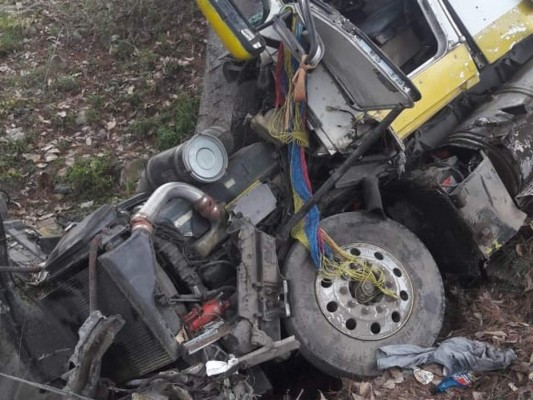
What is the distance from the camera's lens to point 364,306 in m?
3.91

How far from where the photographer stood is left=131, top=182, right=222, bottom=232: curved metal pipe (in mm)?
3547

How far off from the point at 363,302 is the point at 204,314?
991 mm

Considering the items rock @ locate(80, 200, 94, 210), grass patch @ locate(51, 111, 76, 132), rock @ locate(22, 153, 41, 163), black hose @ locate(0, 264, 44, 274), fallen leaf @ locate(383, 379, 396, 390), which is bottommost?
fallen leaf @ locate(383, 379, 396, 390)

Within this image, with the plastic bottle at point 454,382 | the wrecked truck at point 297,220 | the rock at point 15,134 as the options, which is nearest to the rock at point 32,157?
the rock at point 15,134

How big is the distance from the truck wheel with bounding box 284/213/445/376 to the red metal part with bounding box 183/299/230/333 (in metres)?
0.44

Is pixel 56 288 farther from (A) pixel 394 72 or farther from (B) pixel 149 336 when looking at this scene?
(A) pixel 394 72

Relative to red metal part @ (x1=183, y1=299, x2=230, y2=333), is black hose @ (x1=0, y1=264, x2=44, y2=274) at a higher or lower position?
higher

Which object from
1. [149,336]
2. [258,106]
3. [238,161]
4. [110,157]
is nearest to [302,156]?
[238,161]

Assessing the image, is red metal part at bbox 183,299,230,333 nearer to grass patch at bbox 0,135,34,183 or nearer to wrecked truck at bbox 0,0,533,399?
wrecked truck at bbox 0,0,533,399

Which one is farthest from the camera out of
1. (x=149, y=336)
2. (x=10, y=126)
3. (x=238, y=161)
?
(x=10, y=126)

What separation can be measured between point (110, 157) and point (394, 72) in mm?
3690

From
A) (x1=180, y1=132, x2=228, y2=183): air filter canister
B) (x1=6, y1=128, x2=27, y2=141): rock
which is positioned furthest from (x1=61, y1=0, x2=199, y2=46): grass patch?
(x1=180, y1=132, x2=228, y2=183): air filter canister

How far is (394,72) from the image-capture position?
145 inches

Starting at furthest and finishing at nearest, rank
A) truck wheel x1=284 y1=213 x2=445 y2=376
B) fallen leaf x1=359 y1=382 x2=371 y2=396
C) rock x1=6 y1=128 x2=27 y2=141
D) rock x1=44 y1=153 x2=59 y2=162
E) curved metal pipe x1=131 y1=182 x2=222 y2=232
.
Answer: rock x1=6 y1=128 x2=27 y2=141 < rock x1=44 y1=153 x2=59 y2=162 < truck wheel x1=284 y1=213 x2=445 y2=376 < fallen leaf x1=359 y1=382 x2=371 y2=396 < curved metal pipe x1=131 y1=182 x2=222 y2=232
